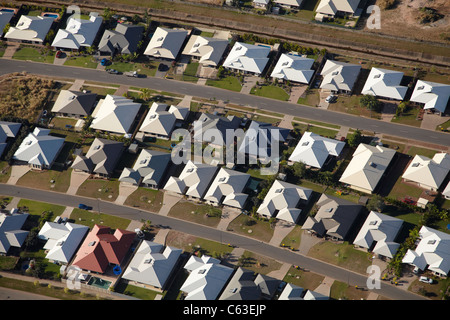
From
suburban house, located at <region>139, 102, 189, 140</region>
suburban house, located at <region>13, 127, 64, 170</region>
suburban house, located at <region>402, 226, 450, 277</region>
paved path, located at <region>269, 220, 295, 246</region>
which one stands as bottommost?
suburban house, located at <region>402, 226, 450, 277</region>

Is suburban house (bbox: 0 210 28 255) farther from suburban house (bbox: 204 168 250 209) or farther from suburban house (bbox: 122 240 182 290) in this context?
suburban house (bbox: 204 168 250 209)

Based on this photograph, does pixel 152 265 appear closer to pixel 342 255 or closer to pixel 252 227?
pixel 252 227

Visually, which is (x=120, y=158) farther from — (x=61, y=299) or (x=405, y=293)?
(x=405, y=293)

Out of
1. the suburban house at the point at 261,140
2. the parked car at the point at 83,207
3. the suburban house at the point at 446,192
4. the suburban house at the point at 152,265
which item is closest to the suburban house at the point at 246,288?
the suburban house at the point at 152,265

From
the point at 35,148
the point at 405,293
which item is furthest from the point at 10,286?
the point at 405,293

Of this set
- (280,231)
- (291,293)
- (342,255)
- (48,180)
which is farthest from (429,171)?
(48,180)

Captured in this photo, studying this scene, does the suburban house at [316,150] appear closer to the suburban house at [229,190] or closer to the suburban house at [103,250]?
the suburban house at [229,190]

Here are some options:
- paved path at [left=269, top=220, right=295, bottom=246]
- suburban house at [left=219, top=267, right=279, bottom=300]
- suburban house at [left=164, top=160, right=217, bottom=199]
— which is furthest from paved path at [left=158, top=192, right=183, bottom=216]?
suburban house at [left=219, top=267, right=279, bottom=300]
